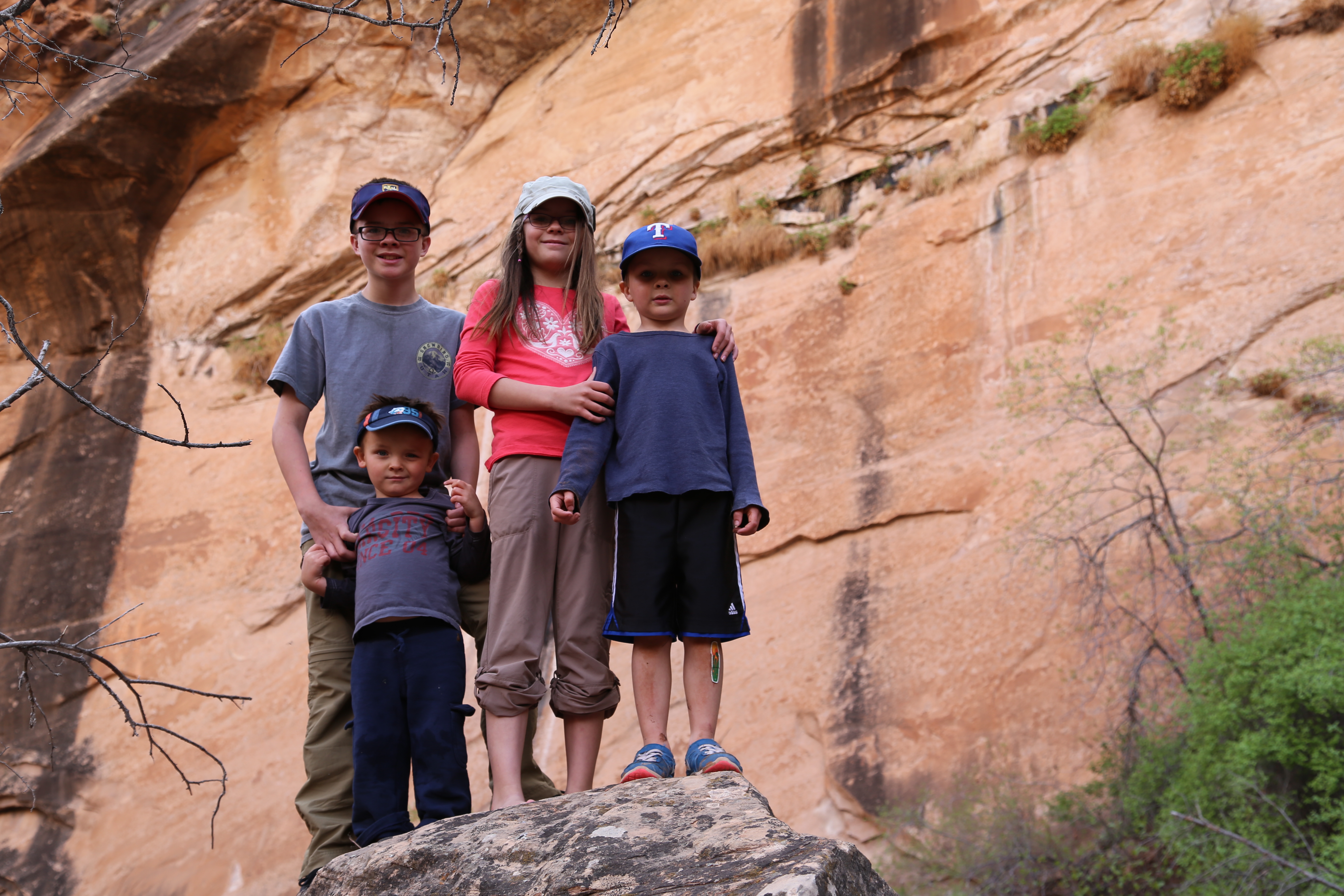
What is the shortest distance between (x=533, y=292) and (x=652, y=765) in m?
1.37

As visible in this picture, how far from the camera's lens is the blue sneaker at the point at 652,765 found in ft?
8.00

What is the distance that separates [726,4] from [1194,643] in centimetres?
591

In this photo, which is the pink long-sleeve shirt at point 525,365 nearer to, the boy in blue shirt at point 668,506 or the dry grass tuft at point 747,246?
the boy in blue shirt at point 668,506

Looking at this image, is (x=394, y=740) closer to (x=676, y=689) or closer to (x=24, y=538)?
(x=676, y=689)

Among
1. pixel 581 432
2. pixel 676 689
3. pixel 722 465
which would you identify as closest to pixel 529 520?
pixel 581 432

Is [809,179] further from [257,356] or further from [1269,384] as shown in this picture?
[257,356]

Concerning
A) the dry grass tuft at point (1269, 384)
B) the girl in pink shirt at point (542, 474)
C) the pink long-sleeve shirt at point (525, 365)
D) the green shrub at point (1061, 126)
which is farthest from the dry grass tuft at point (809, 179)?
the pink long-sleeve shirt at point (525, 365)

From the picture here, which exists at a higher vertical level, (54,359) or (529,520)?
(54,359)

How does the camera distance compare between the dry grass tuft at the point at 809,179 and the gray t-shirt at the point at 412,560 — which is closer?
the gray t-shirt at the point at 412,560

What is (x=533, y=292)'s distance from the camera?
310 cm

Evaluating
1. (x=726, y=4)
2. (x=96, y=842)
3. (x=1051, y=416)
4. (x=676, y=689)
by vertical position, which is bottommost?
(x=96, y=842)

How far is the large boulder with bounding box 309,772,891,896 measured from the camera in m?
1.84

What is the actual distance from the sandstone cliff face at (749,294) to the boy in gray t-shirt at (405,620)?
3.26 m

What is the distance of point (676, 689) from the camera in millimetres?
6035
